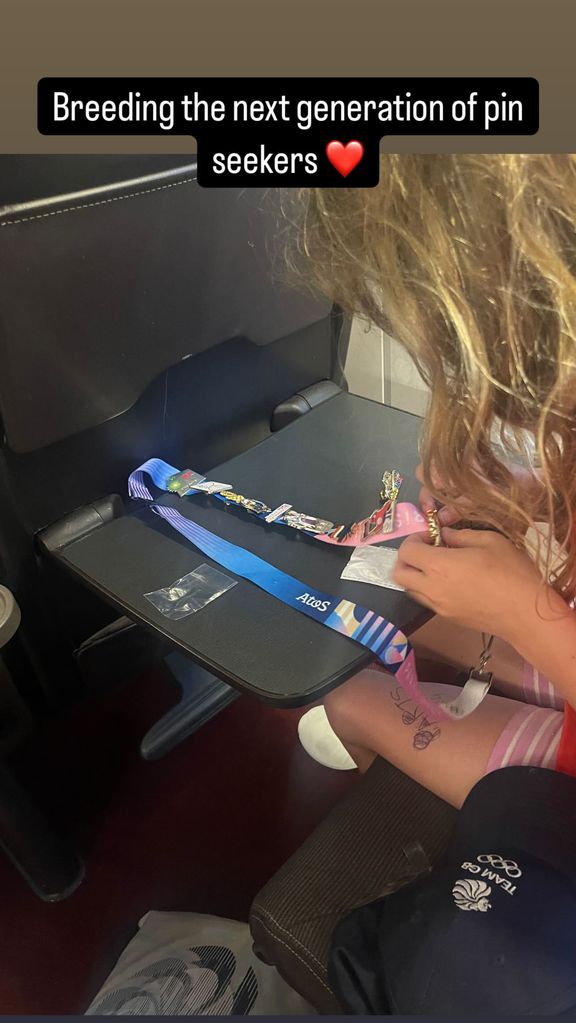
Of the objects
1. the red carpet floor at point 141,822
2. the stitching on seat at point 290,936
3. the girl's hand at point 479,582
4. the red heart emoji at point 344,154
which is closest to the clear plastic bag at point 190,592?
the girl's hand at point 479,582

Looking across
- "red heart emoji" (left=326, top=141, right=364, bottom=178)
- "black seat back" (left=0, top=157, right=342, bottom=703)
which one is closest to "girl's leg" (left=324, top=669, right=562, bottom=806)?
"black seat back" (left=0, top=157, right=342, bottom=703)

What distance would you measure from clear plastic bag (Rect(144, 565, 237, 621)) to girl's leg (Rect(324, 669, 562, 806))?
220 millimetres

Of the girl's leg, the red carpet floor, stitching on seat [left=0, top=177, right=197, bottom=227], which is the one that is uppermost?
stitching on seat [left=0, top=177, right=197, bottom=227]

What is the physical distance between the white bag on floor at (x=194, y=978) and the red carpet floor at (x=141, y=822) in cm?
5

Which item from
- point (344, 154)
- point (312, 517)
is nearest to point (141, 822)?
point (312, 517)

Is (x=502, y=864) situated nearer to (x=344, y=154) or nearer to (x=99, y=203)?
(x=344, y=154)

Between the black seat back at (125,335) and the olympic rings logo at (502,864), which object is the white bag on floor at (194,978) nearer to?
the olympic rings logo at (502,864)

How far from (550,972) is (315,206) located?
1.75ft

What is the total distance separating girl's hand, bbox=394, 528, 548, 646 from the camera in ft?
2.04

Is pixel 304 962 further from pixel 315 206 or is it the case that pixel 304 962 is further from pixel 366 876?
pixel 315 206

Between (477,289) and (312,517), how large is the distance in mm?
360

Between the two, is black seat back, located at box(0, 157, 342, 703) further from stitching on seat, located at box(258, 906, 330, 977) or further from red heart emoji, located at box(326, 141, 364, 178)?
stitching on seat, located at box(258, 906, 330, 977)

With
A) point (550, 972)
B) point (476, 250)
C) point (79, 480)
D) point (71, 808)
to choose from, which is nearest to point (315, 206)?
point (476, 250)

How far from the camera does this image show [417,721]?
751mm
